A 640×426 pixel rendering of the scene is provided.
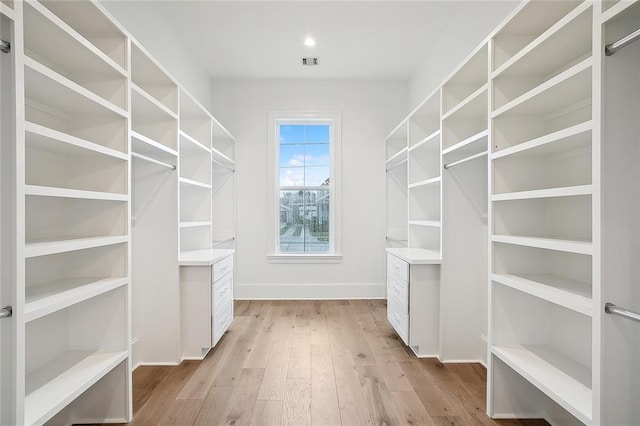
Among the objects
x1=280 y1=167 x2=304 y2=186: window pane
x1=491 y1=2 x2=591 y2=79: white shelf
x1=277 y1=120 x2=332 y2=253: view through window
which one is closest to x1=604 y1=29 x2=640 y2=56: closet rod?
x1=491 y1=2 x2=591 y2=79: white shelf

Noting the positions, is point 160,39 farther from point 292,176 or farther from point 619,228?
point 619,228

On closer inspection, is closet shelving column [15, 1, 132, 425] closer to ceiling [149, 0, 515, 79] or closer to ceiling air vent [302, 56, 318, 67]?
ceiling [149, 0, 515, 79]

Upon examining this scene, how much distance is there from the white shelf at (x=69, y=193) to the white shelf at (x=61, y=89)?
0.42 m

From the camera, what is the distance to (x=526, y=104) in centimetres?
161

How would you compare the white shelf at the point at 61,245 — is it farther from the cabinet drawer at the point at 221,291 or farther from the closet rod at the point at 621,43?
the closet rod at the point at 621,43

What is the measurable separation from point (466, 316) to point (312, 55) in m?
3.10

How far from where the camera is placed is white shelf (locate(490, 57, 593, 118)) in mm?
1239

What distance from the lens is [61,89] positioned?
4.47ft

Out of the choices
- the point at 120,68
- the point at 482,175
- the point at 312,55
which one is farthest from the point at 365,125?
the point at 120,68

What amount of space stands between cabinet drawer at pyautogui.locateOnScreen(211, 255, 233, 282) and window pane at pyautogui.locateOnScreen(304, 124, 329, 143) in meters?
2.16

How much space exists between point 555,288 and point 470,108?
4.45 ft

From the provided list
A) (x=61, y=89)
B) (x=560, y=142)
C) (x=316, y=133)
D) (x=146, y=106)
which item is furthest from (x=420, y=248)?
(x=61, y=89)

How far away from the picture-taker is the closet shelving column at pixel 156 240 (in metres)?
2.38

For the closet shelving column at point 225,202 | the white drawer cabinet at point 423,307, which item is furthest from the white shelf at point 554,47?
the closet shelving column at point 225,202
